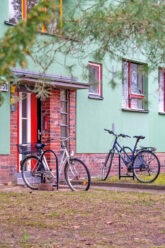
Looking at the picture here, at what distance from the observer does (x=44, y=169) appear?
31.6 ft

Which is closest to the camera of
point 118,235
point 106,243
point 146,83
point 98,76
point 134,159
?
point 106,243

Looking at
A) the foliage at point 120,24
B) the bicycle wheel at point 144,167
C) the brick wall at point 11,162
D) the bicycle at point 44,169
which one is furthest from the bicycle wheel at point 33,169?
the foliage at point 120,24

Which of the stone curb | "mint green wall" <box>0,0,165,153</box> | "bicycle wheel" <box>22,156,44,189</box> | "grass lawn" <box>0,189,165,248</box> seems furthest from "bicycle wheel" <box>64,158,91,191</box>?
"mint green wall" <box>0,0,165,153</box>

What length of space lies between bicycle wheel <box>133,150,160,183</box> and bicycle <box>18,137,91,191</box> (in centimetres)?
190

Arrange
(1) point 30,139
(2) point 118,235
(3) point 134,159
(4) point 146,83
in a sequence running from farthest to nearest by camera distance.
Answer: (4) point 146,83 < (1) point 30,139 < (3) point 134,159 < (2) point 118,235

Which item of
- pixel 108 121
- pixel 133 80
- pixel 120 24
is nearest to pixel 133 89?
pixel 133 80

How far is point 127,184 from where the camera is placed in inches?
408

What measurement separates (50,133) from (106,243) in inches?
286

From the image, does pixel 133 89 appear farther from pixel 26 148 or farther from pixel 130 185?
pixel 26 148

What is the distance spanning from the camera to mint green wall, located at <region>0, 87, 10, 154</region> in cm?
1081

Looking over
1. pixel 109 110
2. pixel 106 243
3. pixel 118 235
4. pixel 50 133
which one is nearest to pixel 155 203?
pixel 118 235

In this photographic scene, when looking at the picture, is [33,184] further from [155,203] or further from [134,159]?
[155,203]

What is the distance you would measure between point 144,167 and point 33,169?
2.58 meters

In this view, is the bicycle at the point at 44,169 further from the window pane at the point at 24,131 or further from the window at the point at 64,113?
the window at the point at 64,113
